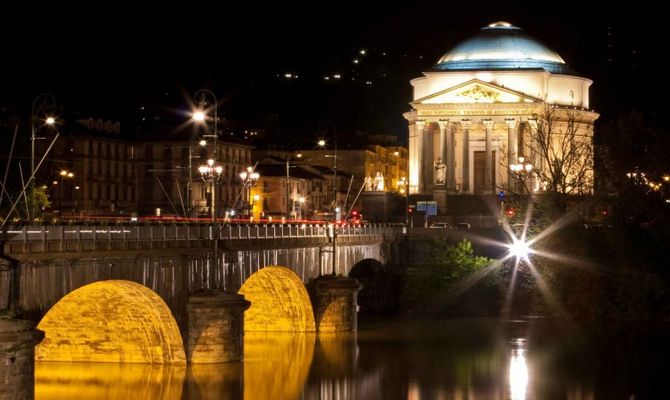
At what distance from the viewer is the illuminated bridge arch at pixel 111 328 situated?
5659 centimetres

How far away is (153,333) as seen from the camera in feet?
195

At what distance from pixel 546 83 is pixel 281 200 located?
33.4 metres

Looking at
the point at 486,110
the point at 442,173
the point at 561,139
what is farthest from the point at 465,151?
the point at 561,139

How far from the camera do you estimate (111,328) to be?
2330 inches

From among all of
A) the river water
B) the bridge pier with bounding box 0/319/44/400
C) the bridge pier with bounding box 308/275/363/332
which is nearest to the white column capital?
the river water

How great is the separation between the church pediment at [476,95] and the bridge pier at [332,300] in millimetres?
64539

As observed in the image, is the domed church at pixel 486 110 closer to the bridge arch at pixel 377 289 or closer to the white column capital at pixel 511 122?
the white column capital at pixel 511 122

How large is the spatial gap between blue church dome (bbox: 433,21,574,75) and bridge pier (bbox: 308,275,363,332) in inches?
2734

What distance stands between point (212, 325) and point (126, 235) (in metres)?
7.22

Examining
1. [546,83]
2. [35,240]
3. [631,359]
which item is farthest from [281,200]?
[35,240]

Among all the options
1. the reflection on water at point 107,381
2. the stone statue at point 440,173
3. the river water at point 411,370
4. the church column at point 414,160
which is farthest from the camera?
the church column at point 414,160

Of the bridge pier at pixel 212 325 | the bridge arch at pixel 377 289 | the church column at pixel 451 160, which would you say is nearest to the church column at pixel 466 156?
the church column at pixel 451 160

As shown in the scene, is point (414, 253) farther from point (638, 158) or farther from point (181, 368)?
point (181, 368)

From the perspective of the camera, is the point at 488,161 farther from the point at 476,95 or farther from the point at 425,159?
the point at 476,95
